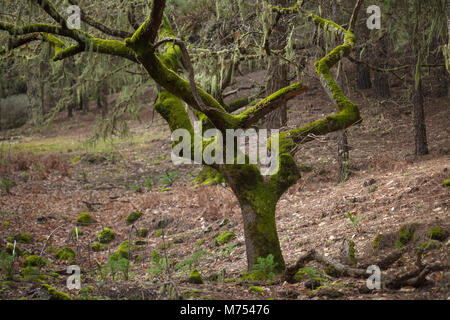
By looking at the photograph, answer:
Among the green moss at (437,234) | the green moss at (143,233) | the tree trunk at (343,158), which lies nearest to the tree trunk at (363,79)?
the tree trunk at (343,158)

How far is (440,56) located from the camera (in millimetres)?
12859

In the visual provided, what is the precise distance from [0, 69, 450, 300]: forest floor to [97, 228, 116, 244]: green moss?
0.16 m

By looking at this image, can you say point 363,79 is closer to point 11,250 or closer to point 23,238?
point 23,238

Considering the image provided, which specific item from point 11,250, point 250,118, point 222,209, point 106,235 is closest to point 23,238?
point 11,250

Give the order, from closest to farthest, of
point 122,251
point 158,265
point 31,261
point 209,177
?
point 158,265
point 31,261
point 122,251
point 209,177

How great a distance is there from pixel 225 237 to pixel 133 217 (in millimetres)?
2829

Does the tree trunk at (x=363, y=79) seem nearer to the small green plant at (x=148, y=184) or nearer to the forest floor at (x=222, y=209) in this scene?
the forest floor at (x=222, y=209)

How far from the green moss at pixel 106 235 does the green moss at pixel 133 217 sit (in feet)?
2.77

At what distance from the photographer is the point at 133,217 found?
10078 mm

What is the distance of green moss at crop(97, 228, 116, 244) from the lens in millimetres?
8961

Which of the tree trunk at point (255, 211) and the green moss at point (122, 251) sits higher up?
the tree trunk at point (255, 211)

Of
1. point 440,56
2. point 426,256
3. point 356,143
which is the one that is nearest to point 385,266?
point 426,256

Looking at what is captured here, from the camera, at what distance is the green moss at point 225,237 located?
8180 millimetres

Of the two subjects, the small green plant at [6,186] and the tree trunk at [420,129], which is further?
the small green plant at [6,186]
